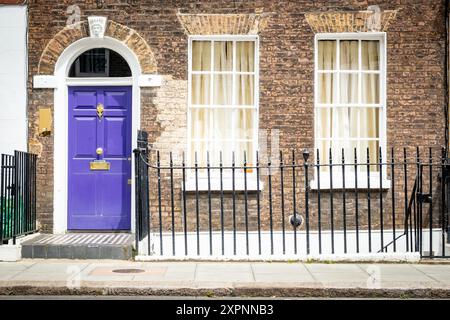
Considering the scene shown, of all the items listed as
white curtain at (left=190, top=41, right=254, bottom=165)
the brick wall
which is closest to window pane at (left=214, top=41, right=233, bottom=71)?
white curtain at (left=190, top=41, right=254, bottom=165)

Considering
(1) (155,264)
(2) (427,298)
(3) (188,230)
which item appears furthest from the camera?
(3) (188,230)

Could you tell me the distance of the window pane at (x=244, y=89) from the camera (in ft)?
38.7

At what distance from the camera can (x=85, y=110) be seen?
38.3 feet

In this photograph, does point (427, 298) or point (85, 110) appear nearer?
point (427, 298)

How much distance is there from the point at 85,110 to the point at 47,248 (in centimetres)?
264

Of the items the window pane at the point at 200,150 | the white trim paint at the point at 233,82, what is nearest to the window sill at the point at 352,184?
the white trim paint at the point at 233,82

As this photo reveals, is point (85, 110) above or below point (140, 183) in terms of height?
above

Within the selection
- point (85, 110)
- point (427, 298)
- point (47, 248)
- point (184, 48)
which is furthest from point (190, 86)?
point (427, 298)

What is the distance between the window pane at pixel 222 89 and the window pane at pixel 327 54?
60.7 inches

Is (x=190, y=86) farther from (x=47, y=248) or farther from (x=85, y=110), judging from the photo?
(x=47, y=248)

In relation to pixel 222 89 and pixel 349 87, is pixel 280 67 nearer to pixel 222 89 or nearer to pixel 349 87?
pixel 222 89

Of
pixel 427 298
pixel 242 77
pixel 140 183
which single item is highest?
pixel 242 77

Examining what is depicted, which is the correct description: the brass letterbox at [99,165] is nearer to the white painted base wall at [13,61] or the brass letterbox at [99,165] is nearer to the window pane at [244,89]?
the white painted base wall at [13,61]

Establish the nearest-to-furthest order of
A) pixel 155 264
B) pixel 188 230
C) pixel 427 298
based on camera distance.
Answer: pixel 427 298
pixel 155 264
pixel 188 230
